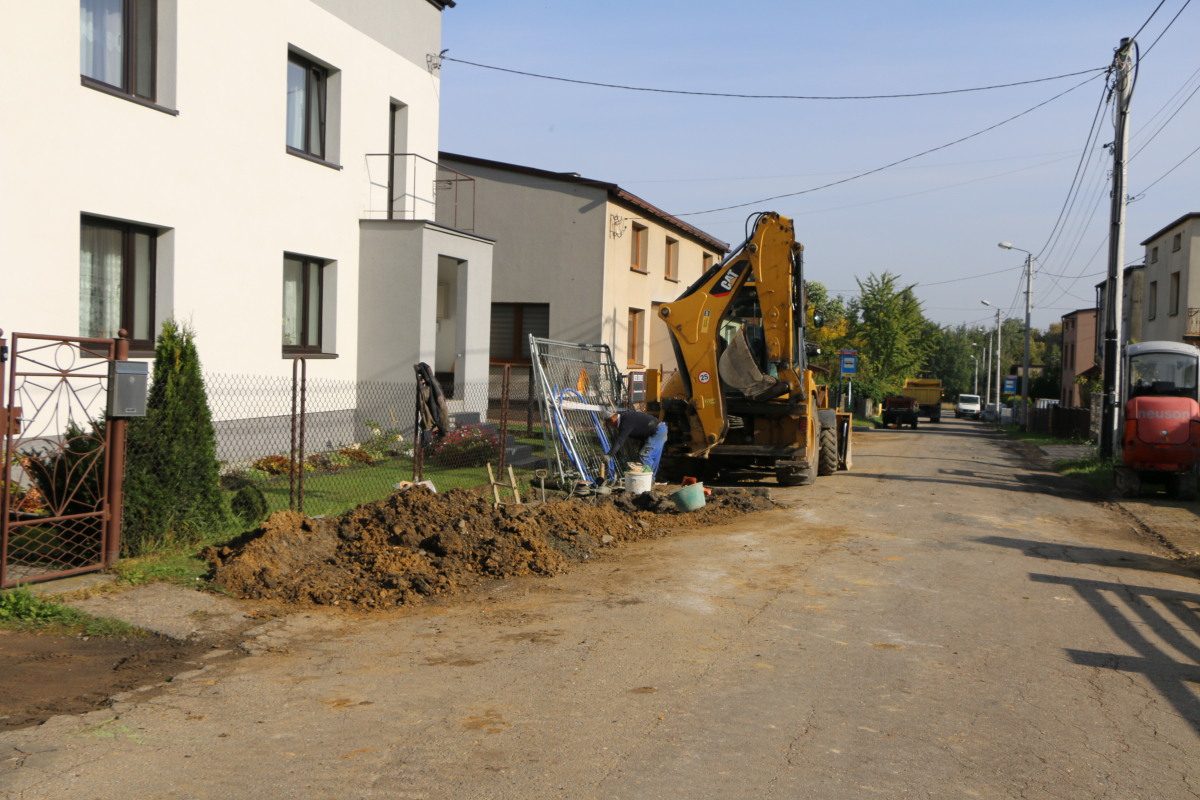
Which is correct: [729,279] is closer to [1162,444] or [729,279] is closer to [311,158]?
[311,158]

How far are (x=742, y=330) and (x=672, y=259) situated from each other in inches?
628

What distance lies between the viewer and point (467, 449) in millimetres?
14273

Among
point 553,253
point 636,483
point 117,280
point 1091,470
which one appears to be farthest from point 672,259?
point 117,280

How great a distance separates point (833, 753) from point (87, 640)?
182 inches

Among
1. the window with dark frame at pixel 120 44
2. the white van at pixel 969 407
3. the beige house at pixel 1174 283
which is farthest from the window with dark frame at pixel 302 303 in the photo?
the white van at pixel 969 407

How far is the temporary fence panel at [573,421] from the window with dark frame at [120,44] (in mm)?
5954

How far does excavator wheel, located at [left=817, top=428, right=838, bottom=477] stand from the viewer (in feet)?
54.0

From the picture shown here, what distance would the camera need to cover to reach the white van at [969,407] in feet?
242

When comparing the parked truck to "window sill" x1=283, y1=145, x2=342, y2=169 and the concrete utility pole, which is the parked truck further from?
"window sill" x1=283, y1=145, x2=342, y2=169

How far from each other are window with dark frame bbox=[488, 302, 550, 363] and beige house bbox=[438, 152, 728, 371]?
0.09ft

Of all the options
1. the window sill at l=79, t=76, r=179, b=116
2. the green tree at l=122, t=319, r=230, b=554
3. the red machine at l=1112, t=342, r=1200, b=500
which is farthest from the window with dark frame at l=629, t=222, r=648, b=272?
the green tree at l=122, t=319, r=230, b=554

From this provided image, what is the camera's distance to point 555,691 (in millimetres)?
5070

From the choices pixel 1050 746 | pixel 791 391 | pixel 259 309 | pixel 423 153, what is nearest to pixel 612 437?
pixel 791 391

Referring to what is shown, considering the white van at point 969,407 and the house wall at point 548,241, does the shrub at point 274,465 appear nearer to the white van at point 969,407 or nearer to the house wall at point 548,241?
the house wall at point 548,241
